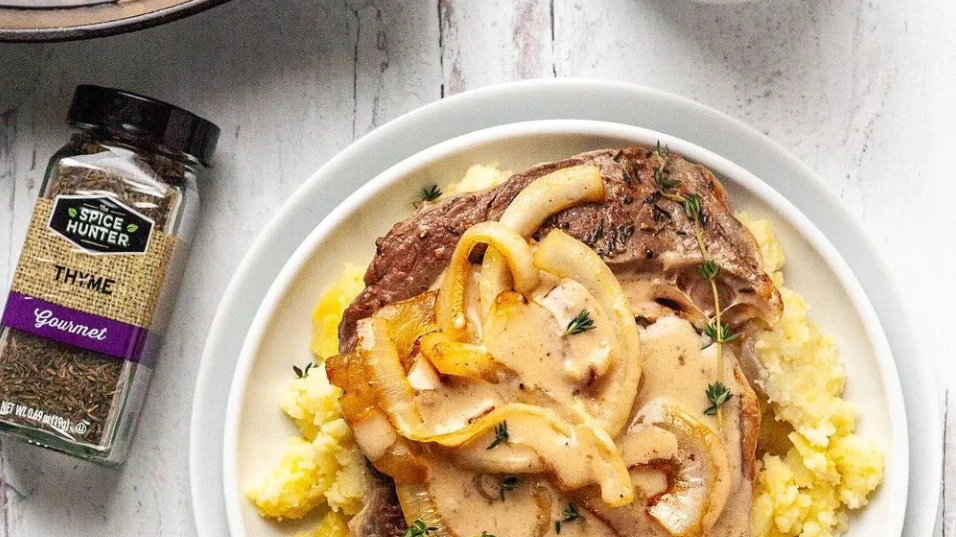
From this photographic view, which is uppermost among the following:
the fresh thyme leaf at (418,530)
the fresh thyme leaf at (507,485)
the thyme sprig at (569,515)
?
the fresh thyme leaf at (507,485)

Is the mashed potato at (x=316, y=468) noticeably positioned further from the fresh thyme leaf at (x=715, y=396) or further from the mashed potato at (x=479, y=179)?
the fresh thyme leaf at (x=715, y=396)

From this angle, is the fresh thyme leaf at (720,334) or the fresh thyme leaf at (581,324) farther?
the fresh thyme leaf at (720,334)

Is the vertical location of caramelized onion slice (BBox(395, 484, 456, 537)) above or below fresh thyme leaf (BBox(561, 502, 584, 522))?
below

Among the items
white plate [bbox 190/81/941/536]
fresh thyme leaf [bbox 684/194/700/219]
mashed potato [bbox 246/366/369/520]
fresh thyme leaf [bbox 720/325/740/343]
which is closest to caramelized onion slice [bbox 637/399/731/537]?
fresh thyme leaf [bbox 720/325/740/343]

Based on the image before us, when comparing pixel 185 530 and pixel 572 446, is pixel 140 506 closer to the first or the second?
pixel 185 530

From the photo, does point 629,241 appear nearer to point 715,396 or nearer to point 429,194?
point 715,396

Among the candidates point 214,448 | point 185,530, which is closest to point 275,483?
point 214,448

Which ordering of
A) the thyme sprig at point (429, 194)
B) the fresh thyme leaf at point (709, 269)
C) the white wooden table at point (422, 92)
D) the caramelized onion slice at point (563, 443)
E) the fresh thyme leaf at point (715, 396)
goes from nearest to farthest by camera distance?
the caramelized onion slice at point (563, 443), the fresh thyme leaf at point (715, 396), the fresh thyme leaf at point (709, 269), the thyme sprig at point (429, 194), the white wooden table at point (422, 92)

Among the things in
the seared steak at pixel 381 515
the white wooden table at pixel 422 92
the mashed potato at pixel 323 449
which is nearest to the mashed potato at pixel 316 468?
the mashed potato at pixel 323 449

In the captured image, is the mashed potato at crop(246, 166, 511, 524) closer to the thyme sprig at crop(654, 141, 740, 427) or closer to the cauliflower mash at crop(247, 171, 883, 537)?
the cauliflower mash at crop(247, 171, 883, 537)
